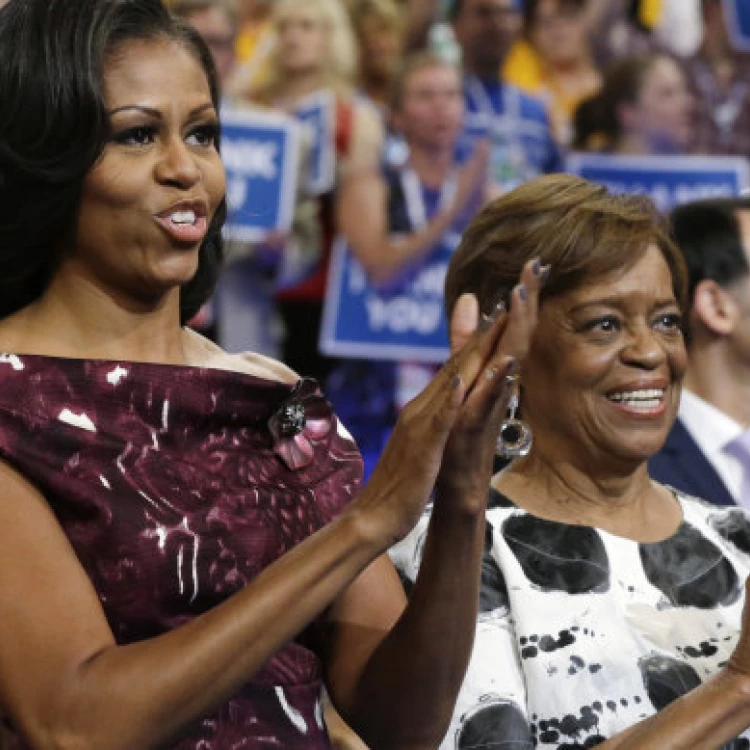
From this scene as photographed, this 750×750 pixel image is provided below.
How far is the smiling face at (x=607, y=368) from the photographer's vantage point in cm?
232

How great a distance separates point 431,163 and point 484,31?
576mm

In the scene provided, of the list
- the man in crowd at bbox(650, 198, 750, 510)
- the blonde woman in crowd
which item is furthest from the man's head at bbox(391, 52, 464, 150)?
the man in crowd at bbox(650, 198, 750, 510)

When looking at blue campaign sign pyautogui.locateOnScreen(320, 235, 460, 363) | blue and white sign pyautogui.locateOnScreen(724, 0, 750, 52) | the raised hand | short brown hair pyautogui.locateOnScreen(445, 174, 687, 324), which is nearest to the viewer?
the raised hand

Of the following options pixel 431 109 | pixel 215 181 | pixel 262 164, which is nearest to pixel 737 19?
pixel 431 109

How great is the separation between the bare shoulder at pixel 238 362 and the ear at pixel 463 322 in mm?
297


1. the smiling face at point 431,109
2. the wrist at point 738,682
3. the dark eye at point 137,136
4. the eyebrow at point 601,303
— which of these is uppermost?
the smiling face at point 431,109

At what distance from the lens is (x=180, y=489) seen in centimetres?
179

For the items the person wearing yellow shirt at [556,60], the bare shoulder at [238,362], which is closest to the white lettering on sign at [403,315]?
the person wearing yellow shirt at [556,60]

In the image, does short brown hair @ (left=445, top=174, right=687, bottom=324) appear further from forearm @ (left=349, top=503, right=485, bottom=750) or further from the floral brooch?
forearm @ (left=349, top=503, right=485, bottom=750)

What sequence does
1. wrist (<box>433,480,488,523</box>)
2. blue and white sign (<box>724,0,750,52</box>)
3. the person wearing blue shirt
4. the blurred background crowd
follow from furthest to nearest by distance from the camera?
blue and white sign (<box>724,0,750,52</box>)
the person wearing blue shirt
the blurred background crowd
wrist (<box>433,480,488,523</box>)

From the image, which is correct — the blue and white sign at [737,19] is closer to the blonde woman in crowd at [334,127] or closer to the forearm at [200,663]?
the blonde woman in crowd at [334,127]

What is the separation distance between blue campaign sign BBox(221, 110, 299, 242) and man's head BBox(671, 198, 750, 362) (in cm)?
215

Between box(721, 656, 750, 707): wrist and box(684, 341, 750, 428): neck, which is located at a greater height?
box(684, 341, 750, 428): neck

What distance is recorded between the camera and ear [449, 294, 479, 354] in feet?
5.66
